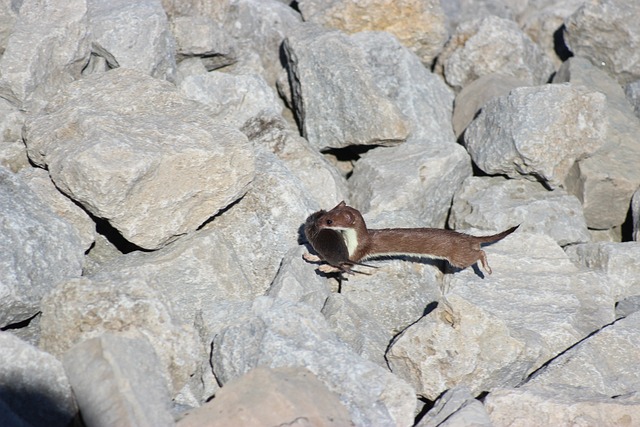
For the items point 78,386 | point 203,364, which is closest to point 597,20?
point 203,364

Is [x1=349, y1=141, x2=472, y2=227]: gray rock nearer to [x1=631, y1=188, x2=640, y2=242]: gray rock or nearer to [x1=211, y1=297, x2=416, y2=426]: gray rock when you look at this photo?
[x1=631, y1=188, x2=640, y2=242]: gray rock

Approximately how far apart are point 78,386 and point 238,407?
749 millimetres

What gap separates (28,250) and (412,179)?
2738mm

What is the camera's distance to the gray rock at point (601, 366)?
14.6 feet

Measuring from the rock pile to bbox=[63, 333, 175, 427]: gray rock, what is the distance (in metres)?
0.01

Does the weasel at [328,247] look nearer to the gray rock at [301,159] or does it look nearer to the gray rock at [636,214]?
the gray rock at [301,159]

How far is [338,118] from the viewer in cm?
636

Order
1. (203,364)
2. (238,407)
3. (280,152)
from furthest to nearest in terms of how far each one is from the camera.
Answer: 1. (280,152)
2. (203,364)
3. (238,407)

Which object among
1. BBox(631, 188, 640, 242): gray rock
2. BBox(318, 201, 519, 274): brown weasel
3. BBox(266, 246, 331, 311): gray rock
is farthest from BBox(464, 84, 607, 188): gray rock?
BBox(266, 246, 331, 311): gray rock

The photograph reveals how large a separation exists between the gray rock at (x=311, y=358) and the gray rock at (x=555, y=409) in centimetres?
45

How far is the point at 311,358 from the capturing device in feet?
13.3

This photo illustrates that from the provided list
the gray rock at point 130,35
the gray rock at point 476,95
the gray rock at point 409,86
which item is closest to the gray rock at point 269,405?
the gray rock at point 130,35

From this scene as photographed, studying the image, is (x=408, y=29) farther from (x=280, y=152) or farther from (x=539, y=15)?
(x=280, y=152)

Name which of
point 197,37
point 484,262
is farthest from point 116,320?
point 197,37
